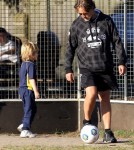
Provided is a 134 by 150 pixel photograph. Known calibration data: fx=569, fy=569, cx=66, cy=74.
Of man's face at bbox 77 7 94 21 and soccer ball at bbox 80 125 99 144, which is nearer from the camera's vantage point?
soccer ball at bbox 80 125 99 144

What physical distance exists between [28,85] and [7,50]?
47.0 inches

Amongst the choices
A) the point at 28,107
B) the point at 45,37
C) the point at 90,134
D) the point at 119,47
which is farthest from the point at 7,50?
the point at 90,134

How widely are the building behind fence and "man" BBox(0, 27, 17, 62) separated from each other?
89 millimetres

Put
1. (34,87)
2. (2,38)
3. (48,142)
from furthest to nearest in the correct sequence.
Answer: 1. (2,38)
2. (34,87)
3. (48,142)

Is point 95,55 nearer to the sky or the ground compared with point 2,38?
nearer to the ground

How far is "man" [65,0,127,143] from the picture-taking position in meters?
7.94

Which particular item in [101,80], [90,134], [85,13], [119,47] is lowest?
[90,134]

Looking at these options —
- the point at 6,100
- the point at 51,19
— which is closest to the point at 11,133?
the point at 6,100

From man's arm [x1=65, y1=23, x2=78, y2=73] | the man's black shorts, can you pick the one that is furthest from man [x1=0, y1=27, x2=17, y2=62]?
the man's black shorts

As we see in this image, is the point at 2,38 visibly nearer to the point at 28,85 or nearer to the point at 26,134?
the point at 28,85

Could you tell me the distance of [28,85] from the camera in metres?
9.35

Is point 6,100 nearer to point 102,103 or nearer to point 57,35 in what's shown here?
point 57,35

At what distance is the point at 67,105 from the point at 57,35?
1.27m

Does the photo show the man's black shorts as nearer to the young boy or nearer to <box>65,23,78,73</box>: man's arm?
<box>65,23,78,73</box>: man's arm
